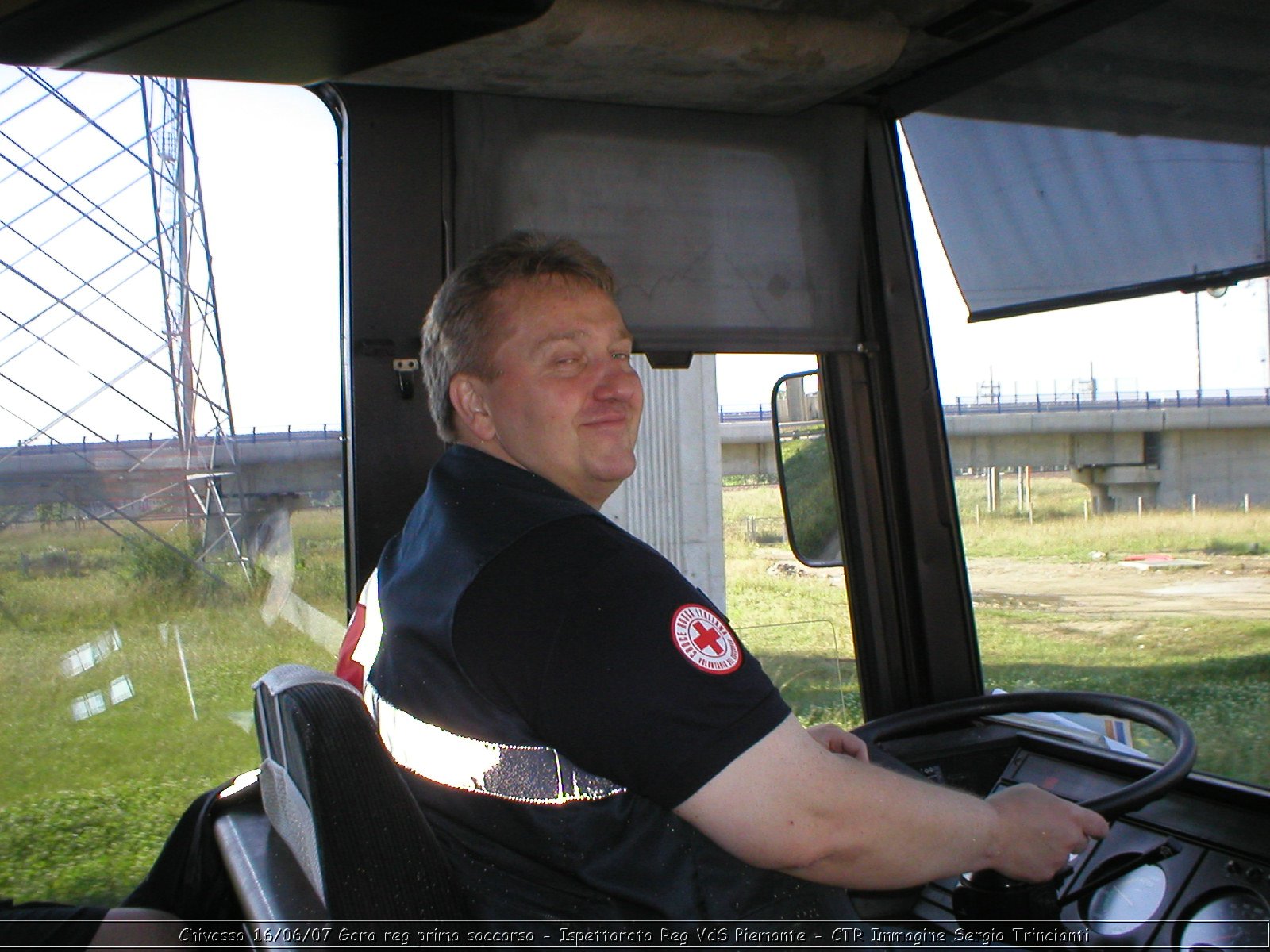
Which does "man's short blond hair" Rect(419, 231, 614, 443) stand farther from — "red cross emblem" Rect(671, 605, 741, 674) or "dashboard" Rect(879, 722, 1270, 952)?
"dashboard" Rect(879, 722, 1270, 952)

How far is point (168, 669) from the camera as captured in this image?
2.13m

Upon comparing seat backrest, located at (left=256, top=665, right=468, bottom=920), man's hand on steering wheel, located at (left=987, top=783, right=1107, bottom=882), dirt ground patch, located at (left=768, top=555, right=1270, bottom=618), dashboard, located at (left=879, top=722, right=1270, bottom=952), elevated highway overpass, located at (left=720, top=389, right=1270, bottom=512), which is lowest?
dashboard, located at (left=879, top=722, right=1270, bottom=952)

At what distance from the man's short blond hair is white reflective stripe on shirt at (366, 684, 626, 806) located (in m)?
0.63

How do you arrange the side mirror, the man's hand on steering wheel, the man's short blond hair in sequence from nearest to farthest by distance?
the man's hand on steering wheel
the man's short blond hair
the side mirror

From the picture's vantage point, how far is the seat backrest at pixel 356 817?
1.32 metres

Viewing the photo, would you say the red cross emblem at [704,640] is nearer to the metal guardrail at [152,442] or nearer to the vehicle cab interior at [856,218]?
the vehicle cab interior at [856,218]

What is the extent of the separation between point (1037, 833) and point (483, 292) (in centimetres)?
119

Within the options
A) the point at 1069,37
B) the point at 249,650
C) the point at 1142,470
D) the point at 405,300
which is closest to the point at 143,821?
the point at 249,650

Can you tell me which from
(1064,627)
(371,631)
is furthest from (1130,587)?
(371,631)

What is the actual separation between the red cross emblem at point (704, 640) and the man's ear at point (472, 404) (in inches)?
24.0

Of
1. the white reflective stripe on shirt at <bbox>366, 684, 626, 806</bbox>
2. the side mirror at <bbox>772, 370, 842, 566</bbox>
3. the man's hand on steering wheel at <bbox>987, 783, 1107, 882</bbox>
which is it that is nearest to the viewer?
the white reflective stripe on shirt at <bbox>366, 684, 626, 806</bbox>

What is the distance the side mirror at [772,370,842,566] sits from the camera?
277 cm

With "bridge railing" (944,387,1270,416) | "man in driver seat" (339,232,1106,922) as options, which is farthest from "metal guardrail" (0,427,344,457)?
"bridge railing" (944,387,1270,416)

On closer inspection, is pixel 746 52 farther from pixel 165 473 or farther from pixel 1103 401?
pixel 165 473
